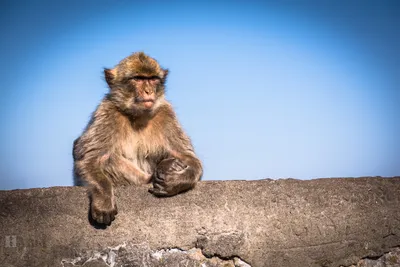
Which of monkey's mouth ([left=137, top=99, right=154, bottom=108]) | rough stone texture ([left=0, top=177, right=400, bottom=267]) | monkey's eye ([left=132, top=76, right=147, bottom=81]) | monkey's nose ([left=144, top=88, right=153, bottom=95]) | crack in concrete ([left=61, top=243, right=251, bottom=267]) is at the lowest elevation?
crack in concrete ([left=61, top=243, right=251, bottom=267])

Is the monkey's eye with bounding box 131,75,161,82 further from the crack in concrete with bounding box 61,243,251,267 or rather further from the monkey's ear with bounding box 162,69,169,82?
the crack in concrete with bounding box 61,243,251,267

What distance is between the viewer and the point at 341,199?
10.1 feet

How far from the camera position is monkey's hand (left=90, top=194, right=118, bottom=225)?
2824 millimetres

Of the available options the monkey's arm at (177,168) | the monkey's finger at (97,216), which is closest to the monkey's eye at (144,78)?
the monkey's arm at (177,168)

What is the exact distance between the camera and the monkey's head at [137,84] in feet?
12.9

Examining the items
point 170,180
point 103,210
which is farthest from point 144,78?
point 103,210

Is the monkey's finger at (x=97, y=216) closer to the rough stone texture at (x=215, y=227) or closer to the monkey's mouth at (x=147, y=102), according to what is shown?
the rough stone texture at (x=215, y=227)

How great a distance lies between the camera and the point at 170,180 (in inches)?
122

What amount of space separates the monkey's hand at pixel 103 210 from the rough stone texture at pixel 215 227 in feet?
0.20

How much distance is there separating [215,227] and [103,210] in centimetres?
65

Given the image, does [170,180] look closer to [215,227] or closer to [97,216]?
[215,227]

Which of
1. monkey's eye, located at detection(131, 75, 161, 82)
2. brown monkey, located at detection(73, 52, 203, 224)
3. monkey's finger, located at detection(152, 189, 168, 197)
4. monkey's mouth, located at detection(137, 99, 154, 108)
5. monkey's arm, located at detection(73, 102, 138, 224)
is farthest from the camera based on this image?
monkey's eye, located at detection(131, 75, 161, 82)

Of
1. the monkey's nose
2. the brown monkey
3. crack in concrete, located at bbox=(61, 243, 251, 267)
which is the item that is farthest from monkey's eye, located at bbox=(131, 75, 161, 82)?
crack in concrete, located at bbox=(61, 243, 251, 267)

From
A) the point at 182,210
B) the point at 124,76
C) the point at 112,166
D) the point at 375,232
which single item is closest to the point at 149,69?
the point at 124,76
